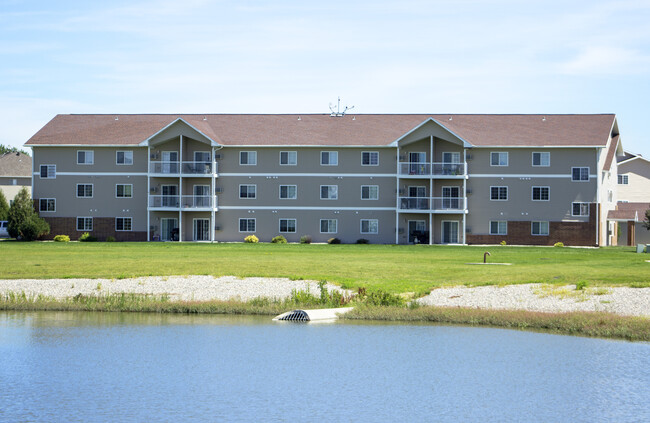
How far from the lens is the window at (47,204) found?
6544cm

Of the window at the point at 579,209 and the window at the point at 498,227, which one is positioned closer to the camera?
the window at the point at 579,209

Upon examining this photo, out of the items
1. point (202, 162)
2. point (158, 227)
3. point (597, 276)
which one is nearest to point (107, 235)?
point (158, 227)

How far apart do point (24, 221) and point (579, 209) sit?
134 feet

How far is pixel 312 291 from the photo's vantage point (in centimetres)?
2798

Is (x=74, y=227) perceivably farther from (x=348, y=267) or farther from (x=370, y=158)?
(x=348, y=267)

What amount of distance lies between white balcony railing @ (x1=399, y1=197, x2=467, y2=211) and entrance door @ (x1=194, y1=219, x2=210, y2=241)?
14857 mm

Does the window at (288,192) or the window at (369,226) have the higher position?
the window at (288,192)

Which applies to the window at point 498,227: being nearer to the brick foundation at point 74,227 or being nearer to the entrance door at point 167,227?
the entrance door at point 167,227

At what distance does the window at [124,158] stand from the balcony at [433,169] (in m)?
20.7

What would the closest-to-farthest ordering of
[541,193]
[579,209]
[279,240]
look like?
[279,240] < [579,209] < [541,193]

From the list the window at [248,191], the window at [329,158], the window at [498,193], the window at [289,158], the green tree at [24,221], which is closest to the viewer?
the green tree at [24,221]

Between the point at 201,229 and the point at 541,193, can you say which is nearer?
the point at 541,193

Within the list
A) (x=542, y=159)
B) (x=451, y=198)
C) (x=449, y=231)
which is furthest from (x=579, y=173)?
(x=449, y=231)

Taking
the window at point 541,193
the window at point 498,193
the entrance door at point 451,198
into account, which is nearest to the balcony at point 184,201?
the entrance door at point 451,198
